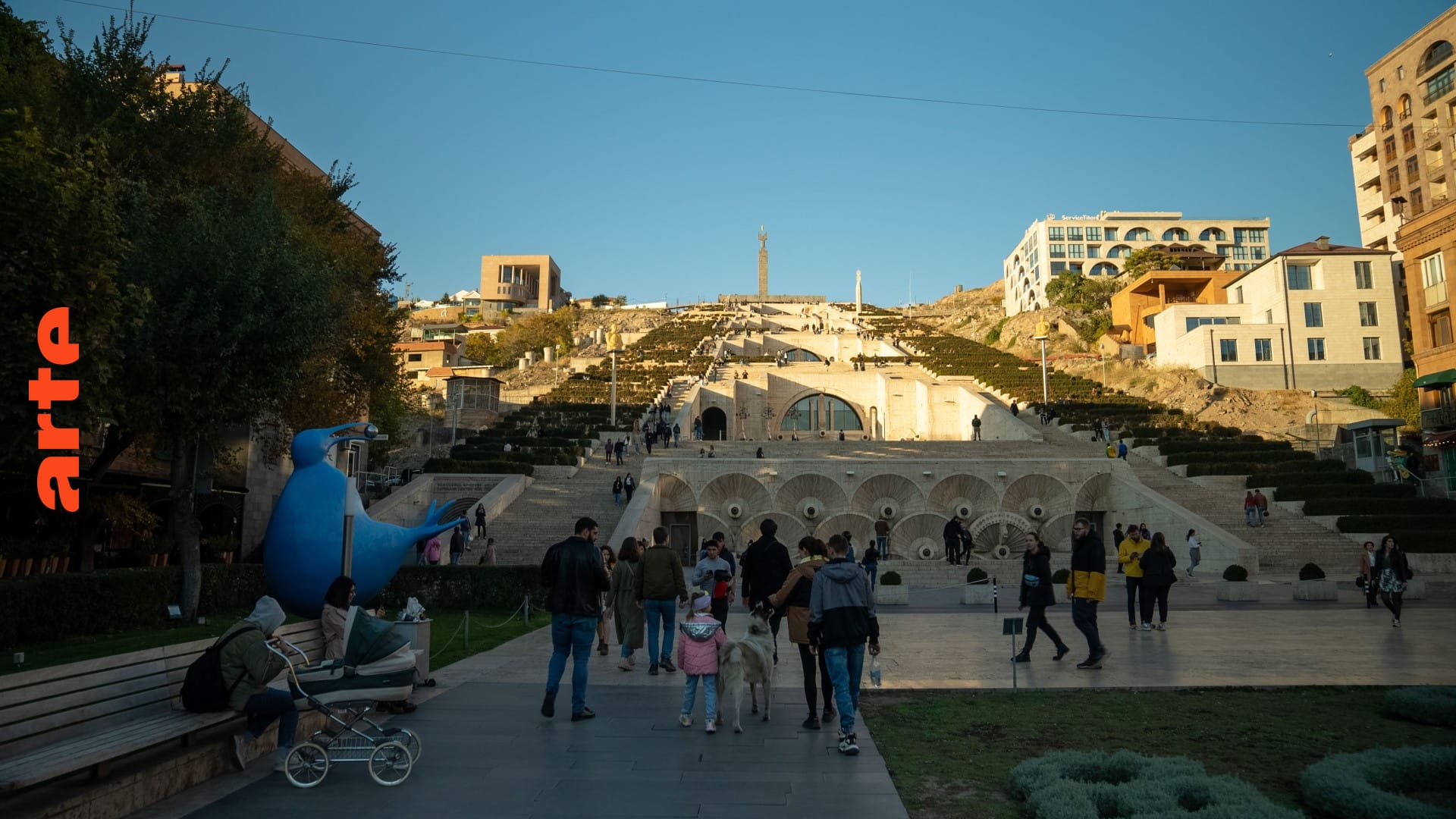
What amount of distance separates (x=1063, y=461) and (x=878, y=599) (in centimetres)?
1326

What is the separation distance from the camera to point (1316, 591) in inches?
638

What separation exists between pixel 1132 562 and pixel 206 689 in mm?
11149

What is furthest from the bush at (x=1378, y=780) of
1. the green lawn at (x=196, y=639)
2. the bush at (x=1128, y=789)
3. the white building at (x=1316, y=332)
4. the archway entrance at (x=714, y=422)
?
the archway entrance at (x=714, y=422)

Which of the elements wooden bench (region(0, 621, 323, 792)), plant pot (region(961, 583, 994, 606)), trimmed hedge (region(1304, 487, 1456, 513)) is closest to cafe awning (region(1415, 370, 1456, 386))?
trimmed hedge (region(1304, 487, 1456, 513))

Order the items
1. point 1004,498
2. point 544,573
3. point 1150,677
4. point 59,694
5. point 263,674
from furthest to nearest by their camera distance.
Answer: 1. point 1004,498
2. point 1150,677
3. point 544,573
4. point 263,674
5. point 59,694

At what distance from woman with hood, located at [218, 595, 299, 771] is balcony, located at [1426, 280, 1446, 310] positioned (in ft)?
122

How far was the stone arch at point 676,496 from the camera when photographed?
2775 centimetres

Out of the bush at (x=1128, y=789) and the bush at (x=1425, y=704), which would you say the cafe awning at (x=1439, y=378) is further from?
the bush at (x=1128, y=789)

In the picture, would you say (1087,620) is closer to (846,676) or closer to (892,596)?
(846,676)

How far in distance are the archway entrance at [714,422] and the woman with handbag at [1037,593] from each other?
4061 cm

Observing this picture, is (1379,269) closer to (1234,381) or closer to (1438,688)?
(1234,381)

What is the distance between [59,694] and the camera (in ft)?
16.1

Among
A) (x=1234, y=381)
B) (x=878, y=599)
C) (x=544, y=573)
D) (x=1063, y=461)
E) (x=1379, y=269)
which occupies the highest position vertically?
(x=1379, y=269)


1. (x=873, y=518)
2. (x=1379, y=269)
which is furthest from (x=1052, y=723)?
(x=1379, y=269)
